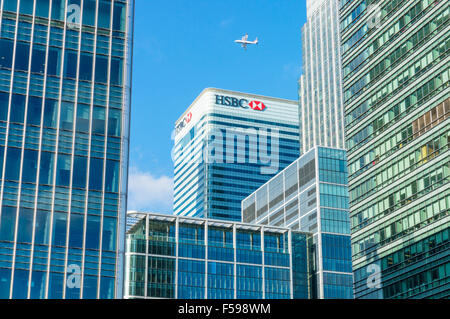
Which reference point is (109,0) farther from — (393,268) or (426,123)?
(393,268)

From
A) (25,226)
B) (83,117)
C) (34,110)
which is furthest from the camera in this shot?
(83,117)

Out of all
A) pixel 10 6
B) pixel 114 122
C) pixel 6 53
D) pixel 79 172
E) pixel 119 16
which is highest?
pixel 119 16

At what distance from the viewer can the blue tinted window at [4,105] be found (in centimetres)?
8612

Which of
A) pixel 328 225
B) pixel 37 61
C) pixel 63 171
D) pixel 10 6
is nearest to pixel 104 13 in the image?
pixel 37 61

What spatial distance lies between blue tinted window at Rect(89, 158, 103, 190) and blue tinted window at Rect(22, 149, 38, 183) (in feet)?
20.4

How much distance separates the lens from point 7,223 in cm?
8044

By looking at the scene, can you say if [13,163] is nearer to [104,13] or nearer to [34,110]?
[34,110]

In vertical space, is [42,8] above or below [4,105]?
above

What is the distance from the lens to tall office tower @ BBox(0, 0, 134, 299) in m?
80.1

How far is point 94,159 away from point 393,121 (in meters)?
40.7

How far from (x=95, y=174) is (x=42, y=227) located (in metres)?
8.62

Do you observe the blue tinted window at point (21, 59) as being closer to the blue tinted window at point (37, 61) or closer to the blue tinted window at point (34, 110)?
the blue tinted window at point (37, 61)

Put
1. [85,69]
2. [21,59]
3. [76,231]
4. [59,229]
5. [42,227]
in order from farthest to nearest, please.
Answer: [85,69] → [21,59] → [76,231] → [59,229] → [42,227]
